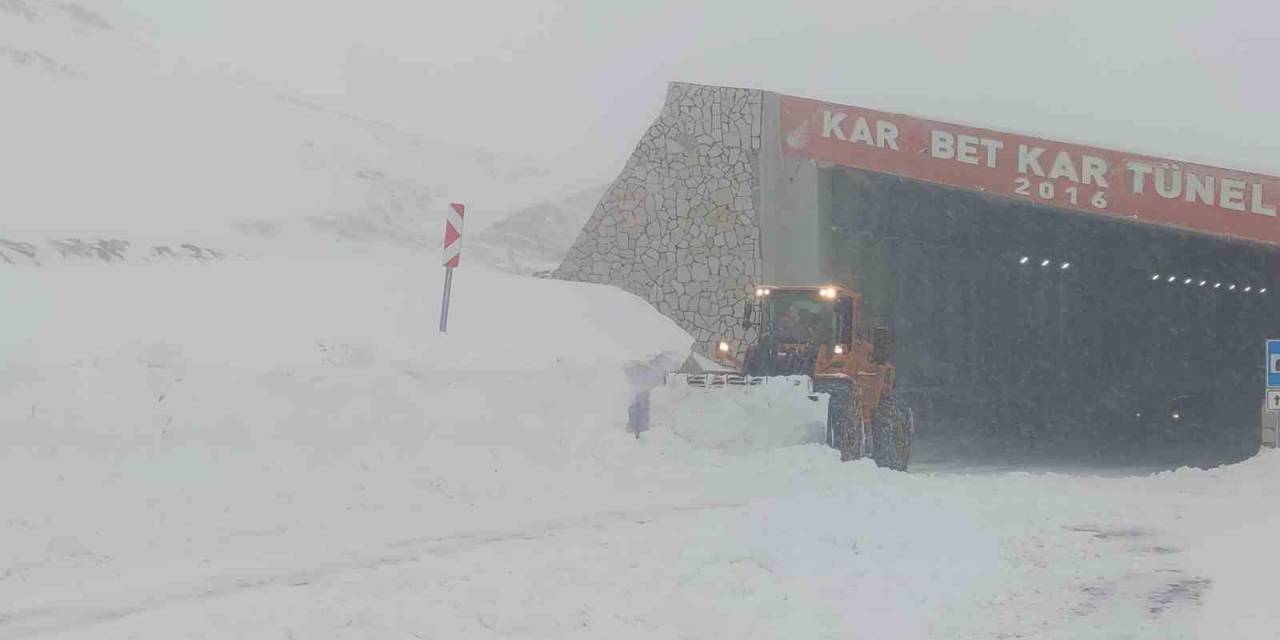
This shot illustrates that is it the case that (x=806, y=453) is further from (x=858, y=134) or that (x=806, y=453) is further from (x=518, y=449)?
(x=858, y=134)

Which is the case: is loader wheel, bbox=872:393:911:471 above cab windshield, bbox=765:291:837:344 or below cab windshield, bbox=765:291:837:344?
below

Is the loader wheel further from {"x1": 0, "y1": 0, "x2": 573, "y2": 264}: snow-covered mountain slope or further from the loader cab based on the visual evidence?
{"x1": 0, "y1": 0, "x2": 573, "y2": 264}: snow-covered mountain slope

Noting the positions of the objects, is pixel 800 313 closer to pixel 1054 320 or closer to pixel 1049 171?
pixel 1049 171

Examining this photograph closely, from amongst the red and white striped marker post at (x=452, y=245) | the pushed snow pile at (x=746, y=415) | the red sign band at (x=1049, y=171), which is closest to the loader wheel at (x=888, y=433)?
the pushed snow pile at (x=746, y=415)

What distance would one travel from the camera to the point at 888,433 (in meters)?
17.9

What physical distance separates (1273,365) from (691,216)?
11.1 metres

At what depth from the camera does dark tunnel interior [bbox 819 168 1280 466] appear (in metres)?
27.5

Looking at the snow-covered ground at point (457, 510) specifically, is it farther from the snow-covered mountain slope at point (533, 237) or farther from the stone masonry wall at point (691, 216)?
the snow-covered mountain slope at point (533, 237)

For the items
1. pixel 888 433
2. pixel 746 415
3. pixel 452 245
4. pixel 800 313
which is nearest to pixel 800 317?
pixel 800 313

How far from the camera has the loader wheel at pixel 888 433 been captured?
58.6 feet

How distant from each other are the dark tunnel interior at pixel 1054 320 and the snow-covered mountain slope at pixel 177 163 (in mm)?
15763

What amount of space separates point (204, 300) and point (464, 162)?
44932 millimetres

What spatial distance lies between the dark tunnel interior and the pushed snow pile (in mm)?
9628

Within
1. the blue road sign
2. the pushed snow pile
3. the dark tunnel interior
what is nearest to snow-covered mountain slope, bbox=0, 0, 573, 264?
the pushed snow pile
